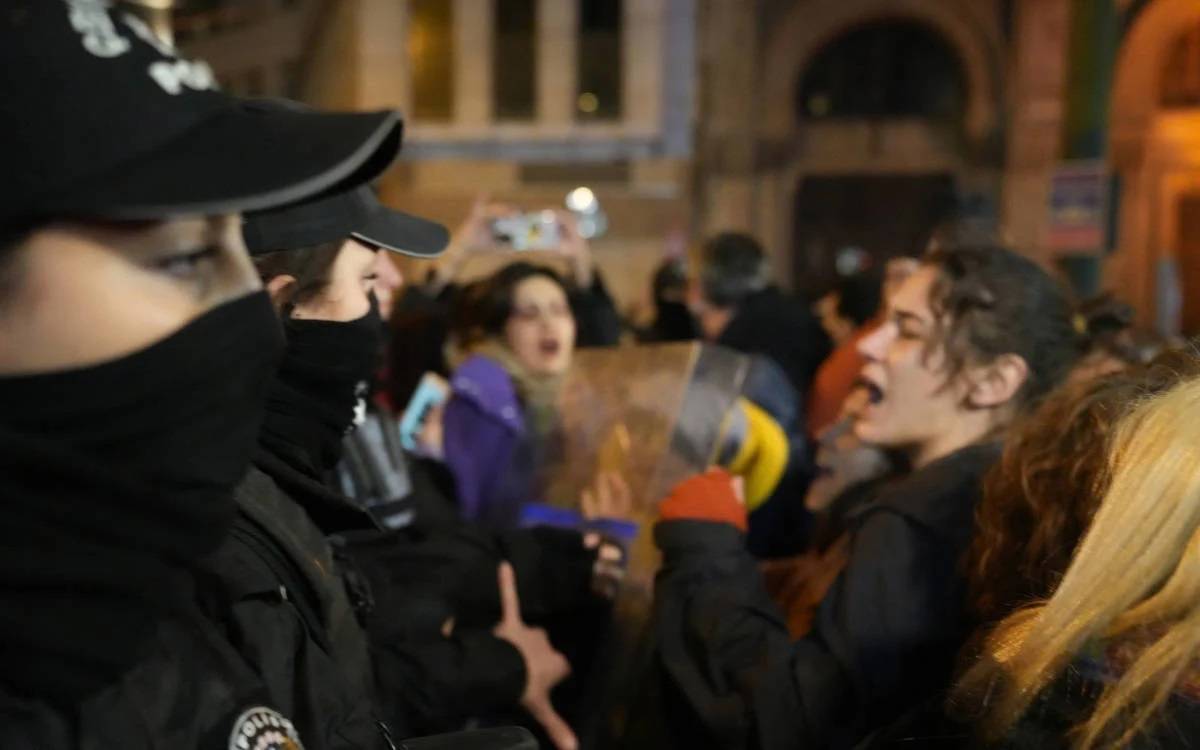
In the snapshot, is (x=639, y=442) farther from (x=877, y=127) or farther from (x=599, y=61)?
(x=877, y=127)

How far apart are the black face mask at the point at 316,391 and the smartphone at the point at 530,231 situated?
11.7 feet

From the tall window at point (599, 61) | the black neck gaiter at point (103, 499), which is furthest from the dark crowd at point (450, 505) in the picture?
the tall window at point (599, 61)

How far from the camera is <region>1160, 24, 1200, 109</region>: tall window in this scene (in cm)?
1922

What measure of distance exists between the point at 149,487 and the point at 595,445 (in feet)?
7.22

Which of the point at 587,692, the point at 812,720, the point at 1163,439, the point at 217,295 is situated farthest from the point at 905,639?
the point at 217,295

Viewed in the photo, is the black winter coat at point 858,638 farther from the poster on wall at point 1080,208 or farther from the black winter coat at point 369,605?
the poster on wall at point 1080,208

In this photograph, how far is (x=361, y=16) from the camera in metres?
19.3

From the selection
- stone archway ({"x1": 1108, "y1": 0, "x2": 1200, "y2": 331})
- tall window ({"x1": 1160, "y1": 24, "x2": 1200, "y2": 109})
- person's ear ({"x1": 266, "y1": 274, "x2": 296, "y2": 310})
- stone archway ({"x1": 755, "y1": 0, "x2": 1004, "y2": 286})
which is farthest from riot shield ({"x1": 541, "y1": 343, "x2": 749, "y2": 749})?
tall window ({"x1": 1160, "y1": 24, "x2": 1200, "y2": 109})

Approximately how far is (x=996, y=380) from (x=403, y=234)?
4.16 ft

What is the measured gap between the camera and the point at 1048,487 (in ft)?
6.66

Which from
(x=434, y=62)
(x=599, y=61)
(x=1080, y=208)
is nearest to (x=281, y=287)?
(x=1080, y=208)

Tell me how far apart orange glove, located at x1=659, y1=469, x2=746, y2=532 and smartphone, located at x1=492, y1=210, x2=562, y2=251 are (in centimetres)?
298

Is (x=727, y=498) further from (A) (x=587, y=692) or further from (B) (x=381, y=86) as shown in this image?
(B) (x=381, y=86)

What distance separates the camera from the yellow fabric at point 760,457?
3.46 m
